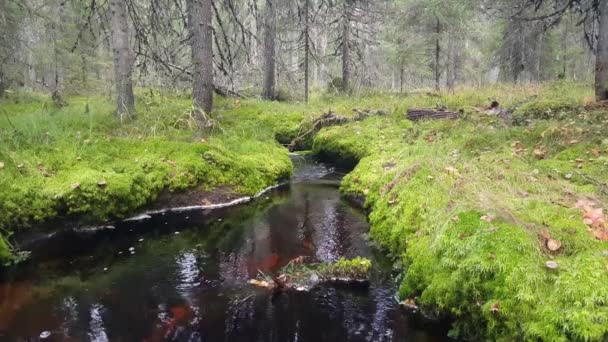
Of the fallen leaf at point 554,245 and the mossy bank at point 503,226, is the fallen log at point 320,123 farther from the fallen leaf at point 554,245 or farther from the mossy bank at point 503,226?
the fallen leaf at point 554,245

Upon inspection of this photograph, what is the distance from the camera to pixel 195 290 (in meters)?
4.74

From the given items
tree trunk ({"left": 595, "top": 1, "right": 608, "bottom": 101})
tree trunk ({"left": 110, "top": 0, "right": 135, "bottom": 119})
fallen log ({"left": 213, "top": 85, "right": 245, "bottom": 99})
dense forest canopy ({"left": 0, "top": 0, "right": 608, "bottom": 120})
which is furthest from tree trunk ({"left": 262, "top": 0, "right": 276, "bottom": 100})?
tree trunk ({"left": 595, "top": 1, "right": 608, "bottom": 101})

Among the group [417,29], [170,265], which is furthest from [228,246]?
[417,29]

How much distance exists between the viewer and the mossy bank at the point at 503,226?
3.21m

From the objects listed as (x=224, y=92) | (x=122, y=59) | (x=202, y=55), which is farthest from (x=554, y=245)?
(x=224, y=92)

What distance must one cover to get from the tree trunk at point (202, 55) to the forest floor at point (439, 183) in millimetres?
517

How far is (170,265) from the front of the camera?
5410 mm

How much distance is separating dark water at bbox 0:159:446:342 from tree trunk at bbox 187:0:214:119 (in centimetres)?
404

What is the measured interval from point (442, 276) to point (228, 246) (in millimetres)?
3115

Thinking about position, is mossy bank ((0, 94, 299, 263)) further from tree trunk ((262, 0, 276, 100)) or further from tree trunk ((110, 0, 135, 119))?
tree trunk ((262, 0, 276, 100))

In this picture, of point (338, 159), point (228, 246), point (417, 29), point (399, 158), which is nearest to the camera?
point (228, 246)

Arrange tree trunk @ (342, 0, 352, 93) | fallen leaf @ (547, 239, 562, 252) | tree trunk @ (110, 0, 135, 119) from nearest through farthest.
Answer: fallen leaf @ (547, 239, 562, 252) < tree trunk @ (110, 0, 135, 119) < tree trunk @ (342, 0, 352, 93)

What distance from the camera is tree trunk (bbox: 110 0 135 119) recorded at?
1057 centimetres

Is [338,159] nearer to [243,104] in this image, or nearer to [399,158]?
[399,158]
